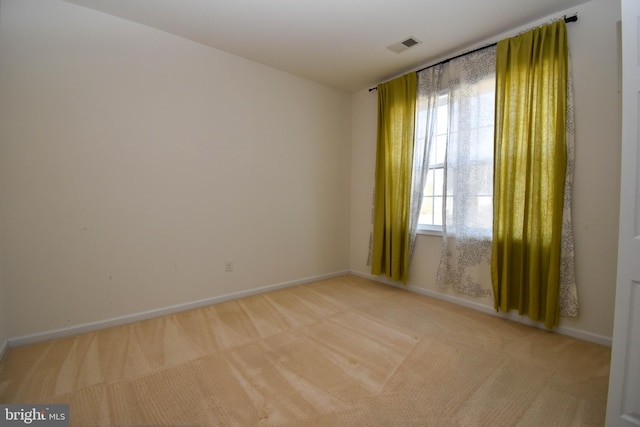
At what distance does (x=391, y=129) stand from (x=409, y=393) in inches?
112

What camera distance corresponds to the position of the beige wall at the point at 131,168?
77.6 inches

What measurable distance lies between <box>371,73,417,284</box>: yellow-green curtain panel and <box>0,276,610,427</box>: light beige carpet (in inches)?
37.1

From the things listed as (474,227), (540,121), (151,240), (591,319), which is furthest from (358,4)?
(591,319)

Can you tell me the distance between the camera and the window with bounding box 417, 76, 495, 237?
2561 mm

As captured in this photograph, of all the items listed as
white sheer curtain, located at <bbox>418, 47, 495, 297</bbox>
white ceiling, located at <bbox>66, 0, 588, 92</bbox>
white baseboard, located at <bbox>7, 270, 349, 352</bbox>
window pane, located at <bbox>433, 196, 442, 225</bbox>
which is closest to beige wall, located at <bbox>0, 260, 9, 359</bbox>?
white baseboard, located at <bbox>7, 270, 349, 352</bbox>

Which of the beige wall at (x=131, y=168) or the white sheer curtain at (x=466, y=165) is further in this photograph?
the white sheer curtain at (x=466, y=165)

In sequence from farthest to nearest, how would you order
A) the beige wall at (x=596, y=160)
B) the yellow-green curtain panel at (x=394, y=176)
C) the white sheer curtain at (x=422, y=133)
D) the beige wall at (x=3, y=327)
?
the yellow-green curtain panel at (x=394, y=176) < the white sheer curtain at (x=422, y=133) < the beige wall at (x=596, y=160) < the beige wall at (x=3, y=327)

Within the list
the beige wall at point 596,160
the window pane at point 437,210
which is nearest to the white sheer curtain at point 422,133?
the window pane at point 437,210

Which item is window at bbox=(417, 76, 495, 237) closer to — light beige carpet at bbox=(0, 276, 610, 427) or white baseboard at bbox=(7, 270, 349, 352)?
light beige carpet at bbox=(0, 276, 610, 427)

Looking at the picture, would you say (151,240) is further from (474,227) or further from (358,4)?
(474,227)

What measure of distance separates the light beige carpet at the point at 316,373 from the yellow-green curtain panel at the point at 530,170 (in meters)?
0.40

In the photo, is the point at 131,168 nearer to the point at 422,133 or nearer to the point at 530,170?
the point at 422,133

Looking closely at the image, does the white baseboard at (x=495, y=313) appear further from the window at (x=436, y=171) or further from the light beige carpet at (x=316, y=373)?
the window at (x=436, y=171)

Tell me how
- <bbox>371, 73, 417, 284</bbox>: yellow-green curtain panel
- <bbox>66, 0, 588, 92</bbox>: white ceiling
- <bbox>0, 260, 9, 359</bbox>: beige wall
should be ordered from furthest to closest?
<bbox>371, 73, 417, 284</bbox>: yellow-green curtain panel
<bbox>66, 0, 588, 92</bbox>: white ceiling
<bbox>0, 260, 9, 359</bbox>: beige wall
